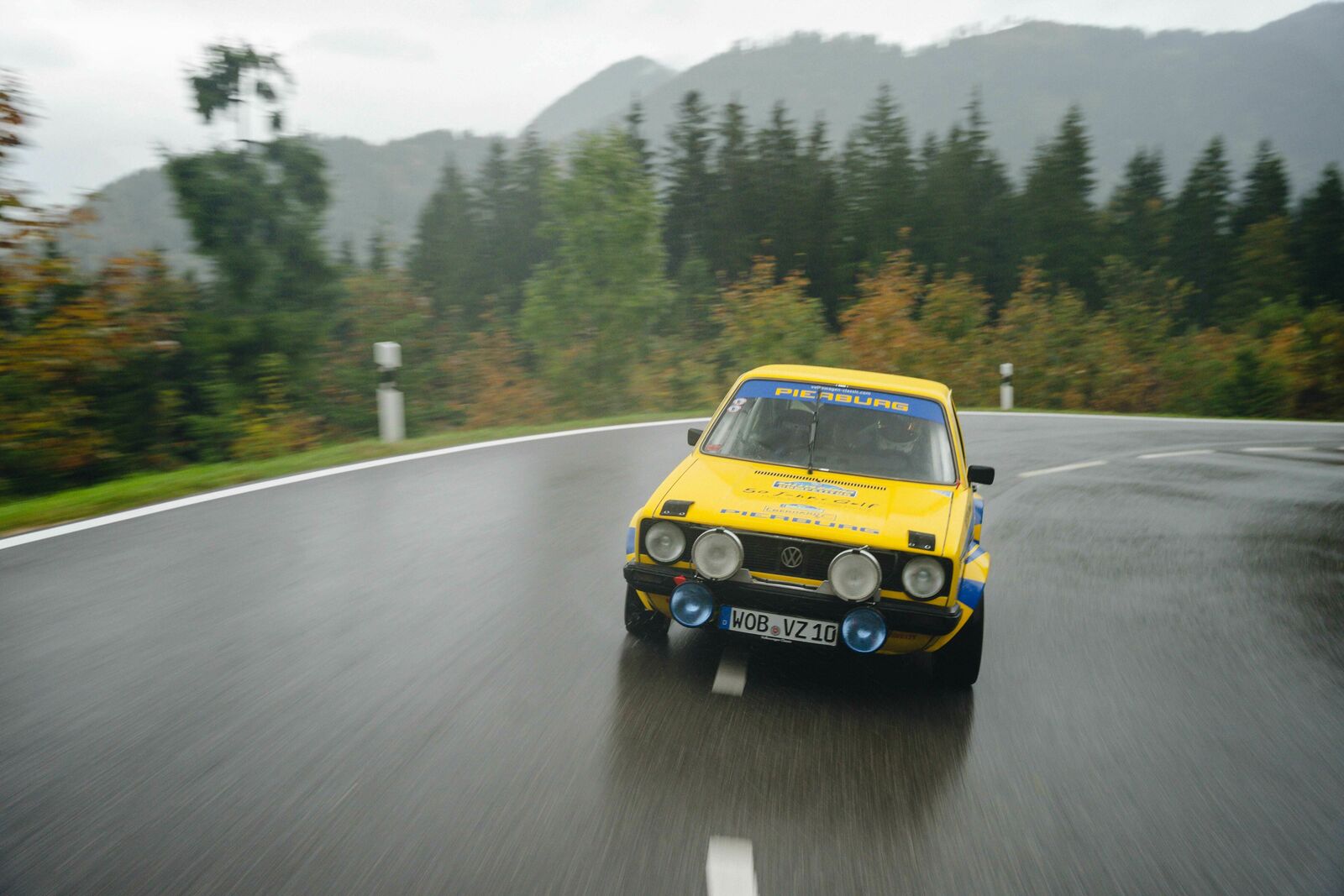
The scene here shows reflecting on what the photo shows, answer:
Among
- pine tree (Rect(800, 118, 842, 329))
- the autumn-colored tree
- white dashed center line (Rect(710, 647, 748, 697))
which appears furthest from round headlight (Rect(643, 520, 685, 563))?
pine tree (Rect(800, 118, 842, 329))

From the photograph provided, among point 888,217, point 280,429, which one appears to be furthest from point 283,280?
point 888,217

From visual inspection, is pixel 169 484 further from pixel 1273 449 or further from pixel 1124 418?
pixel 1124 418

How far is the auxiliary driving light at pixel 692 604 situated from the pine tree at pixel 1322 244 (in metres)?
79.3

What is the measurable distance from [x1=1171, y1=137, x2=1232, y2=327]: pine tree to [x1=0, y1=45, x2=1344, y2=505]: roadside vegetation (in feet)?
0.65

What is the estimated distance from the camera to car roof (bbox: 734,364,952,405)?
6.13m

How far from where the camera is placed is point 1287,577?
754cm

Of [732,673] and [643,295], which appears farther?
[643,295]

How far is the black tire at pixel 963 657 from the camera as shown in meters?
4.84

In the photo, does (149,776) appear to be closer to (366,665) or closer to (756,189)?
(366,665)

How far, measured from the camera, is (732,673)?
195 inches

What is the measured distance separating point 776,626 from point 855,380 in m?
2.04

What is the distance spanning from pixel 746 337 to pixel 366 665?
22227 millimetres

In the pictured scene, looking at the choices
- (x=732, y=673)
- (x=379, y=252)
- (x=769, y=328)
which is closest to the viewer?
(x=732, y=673)

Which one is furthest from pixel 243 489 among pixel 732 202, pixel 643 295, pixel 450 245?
pixel 450 245
